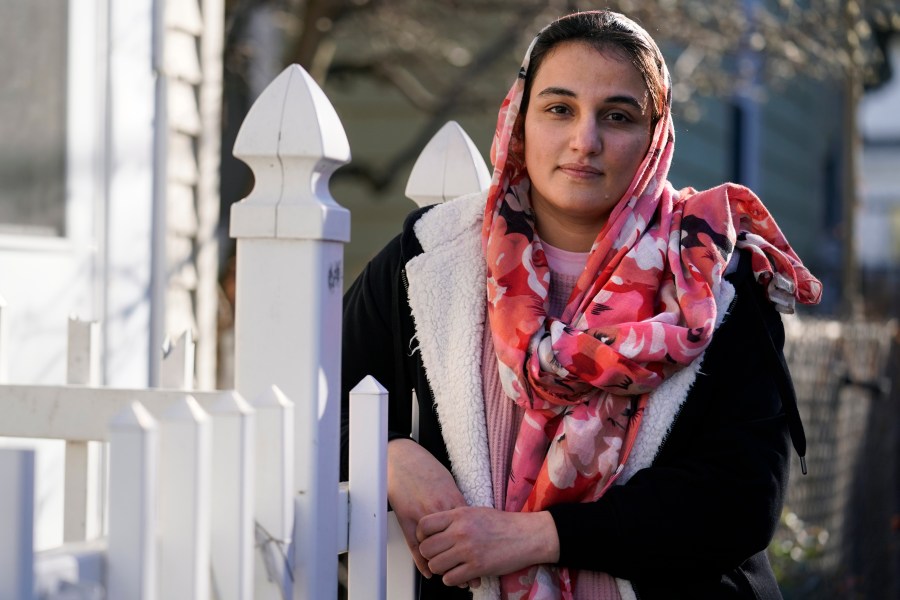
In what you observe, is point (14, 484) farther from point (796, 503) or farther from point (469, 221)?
point (796, 503)

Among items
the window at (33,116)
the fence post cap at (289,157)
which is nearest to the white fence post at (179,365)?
the fence post cap at (289,157)

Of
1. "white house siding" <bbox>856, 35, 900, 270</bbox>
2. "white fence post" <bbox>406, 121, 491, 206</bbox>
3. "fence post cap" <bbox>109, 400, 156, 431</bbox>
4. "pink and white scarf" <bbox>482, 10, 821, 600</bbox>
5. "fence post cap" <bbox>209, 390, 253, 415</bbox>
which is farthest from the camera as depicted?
"white house siding" <bbox>856, 35, 900, 270</bbox>

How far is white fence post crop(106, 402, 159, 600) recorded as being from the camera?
5.04 feet

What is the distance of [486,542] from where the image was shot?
2109 millimetres

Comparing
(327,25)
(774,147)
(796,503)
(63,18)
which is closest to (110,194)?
(63,18)

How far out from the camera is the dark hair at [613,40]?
7.41 ft

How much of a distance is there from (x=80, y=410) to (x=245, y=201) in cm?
64

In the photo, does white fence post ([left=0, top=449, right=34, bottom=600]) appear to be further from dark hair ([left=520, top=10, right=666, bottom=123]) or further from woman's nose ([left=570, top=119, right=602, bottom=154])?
dark hair ([left=520, top=10, right=666, bottom=123])

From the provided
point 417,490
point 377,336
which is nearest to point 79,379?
point 377,336

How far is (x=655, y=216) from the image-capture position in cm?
235

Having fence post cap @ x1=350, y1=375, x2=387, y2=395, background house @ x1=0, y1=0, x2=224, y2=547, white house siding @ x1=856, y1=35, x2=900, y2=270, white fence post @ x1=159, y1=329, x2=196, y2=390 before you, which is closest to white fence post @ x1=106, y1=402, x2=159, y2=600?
fence post cap @ x1=350, y1=375, x2=387, y2=395

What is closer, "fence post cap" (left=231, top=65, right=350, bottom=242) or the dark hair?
"fence post cap" (left=231, top=65, right=350, bottom=242)

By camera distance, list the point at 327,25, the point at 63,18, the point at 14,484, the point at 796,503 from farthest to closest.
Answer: the point at 327,25, the point at 796,503, the point at 63,18, the point at 14,484

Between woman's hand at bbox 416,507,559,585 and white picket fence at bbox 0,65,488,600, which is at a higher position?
white picket fence at bbox 0,65,488,600
